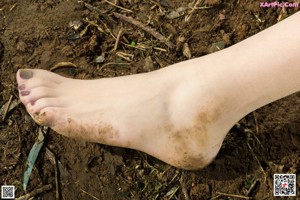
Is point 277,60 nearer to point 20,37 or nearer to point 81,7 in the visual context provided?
point 81,7

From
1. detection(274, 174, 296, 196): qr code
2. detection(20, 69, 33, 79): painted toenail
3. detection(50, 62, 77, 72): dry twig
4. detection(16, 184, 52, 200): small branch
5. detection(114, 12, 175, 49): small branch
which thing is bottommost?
detection(274, 174, 296, 196): qr code

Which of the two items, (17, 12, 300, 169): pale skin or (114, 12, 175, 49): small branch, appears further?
(114, 12, 175, 49): small branch

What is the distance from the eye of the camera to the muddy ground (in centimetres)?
136

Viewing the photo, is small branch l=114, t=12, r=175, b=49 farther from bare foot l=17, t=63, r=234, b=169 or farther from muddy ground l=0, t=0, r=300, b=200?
bare foot l=17, t=63, r=234, b=169

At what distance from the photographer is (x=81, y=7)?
1.49 m

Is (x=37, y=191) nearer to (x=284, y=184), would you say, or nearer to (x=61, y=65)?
(x=61, y=65)

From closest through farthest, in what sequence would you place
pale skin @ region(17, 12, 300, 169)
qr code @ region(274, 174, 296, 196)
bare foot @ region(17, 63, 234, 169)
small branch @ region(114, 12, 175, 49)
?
1. pale skin @ region(17, 12, 300, 169)
2. bare foot @ region(17, 63, 234, 169)
3. qr code @ region(274, 174, 296, 196)
4. small branch @ region(114, 12, 175, 49)

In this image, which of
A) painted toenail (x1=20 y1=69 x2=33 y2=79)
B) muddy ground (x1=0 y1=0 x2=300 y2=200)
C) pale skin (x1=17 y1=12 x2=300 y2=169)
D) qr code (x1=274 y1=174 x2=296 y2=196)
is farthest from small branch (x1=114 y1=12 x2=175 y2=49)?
qr code (x1=274 y1=174 x2=296 y2=196)

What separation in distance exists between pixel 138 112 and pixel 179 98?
4.9 inches

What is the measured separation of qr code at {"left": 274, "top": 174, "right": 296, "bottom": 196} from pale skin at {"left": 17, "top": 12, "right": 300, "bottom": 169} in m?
0.23

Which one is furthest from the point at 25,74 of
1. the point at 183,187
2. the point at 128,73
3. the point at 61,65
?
the point at 183,187

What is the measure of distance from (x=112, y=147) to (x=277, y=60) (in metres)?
0.61

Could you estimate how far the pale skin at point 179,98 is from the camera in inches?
41.2

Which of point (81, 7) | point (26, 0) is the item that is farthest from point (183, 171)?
point (26, 0)
